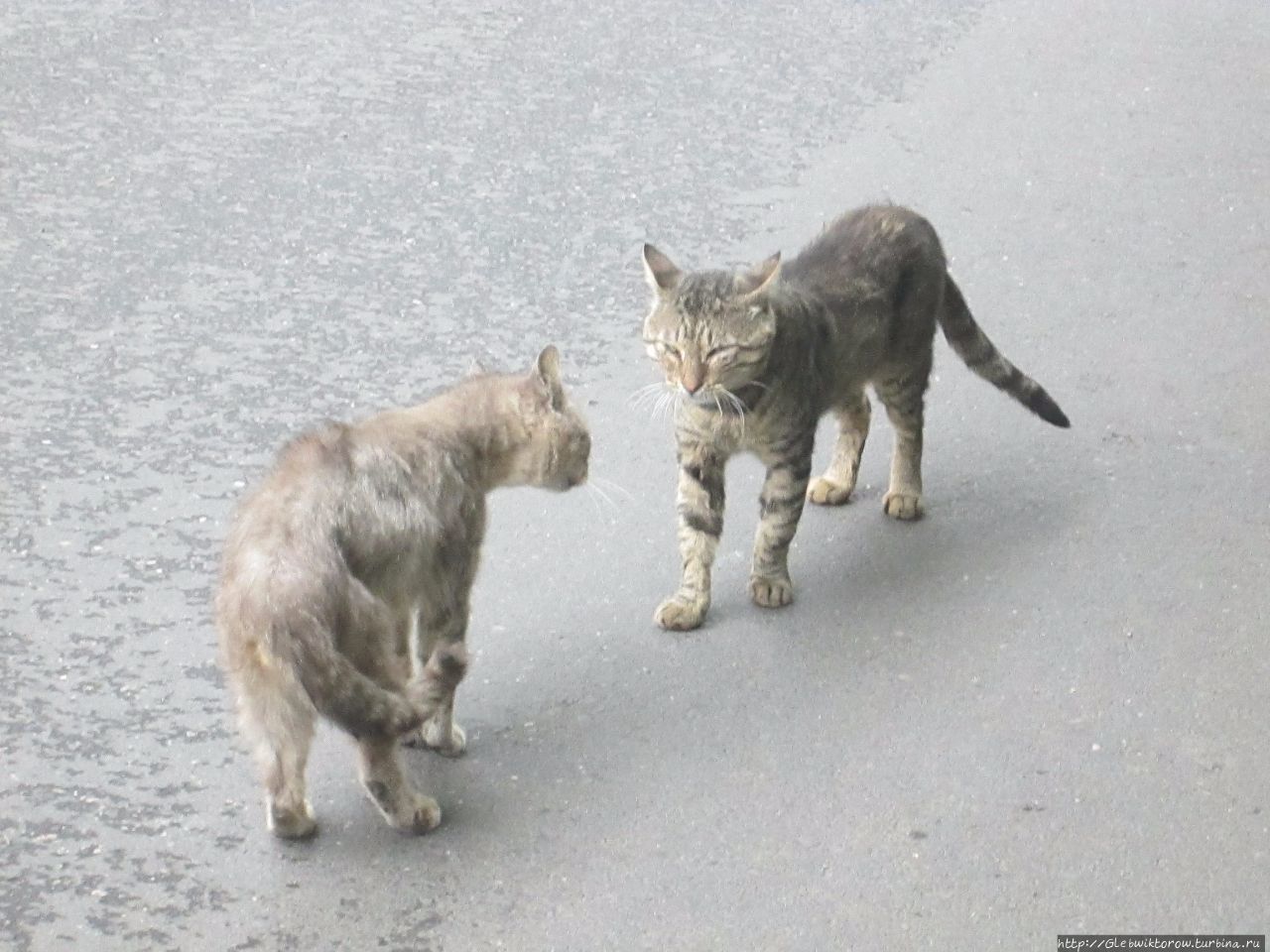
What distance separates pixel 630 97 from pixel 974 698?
4499 mm

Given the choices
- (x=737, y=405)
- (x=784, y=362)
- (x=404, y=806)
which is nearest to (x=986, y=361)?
(x=784, y=362)

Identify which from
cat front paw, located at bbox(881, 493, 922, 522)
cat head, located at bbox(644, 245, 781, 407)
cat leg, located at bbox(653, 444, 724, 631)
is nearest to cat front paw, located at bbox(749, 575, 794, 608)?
cat leg, located at bbox(653, 444, 724, 631)

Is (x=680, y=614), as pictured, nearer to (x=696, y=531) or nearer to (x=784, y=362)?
(x=696, y=531)

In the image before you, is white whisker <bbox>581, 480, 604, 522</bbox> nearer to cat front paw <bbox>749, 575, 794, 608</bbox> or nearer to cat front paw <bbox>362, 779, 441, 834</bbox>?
cat front paw <bbox>749, 575, 794, 608</bbox>

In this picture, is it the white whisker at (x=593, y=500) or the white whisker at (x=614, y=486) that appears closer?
the white whisker at (x=593, y=500)

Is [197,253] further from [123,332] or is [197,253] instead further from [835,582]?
[835,582]

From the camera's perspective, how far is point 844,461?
530cm

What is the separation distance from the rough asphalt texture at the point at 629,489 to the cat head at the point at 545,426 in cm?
49

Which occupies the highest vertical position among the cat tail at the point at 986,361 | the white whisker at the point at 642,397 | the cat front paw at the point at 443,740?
the cat tail at the point at 986,361

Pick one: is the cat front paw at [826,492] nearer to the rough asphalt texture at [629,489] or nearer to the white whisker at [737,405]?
the rough asphalt texture at [629,489]

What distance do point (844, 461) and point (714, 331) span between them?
3.03 feet

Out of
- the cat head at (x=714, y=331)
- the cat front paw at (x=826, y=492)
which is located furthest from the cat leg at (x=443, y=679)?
the cat front paw at (x=826, y=492)

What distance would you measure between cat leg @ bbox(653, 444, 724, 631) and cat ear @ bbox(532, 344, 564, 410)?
0.54 metres

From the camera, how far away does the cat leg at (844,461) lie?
17.3 ft
